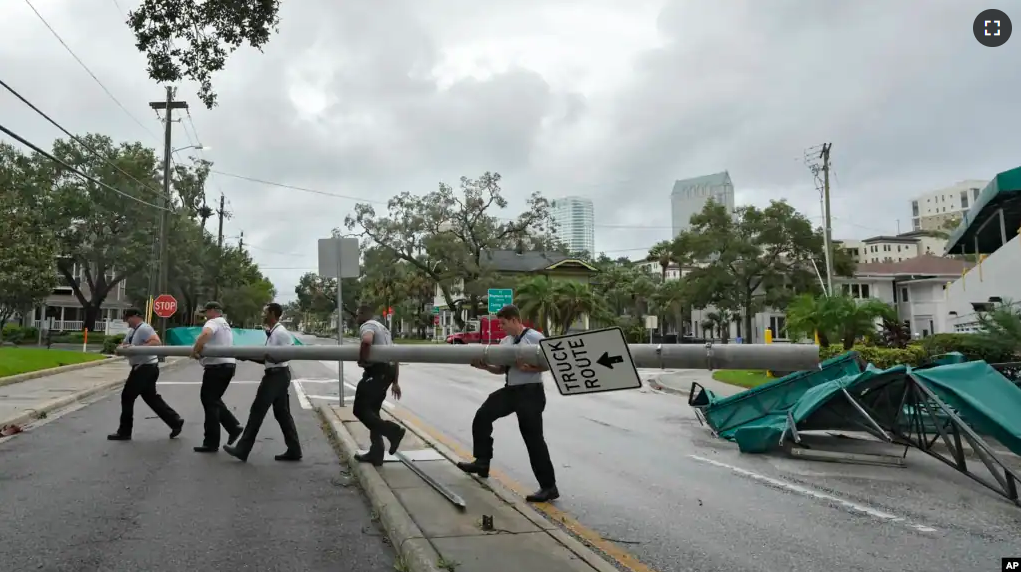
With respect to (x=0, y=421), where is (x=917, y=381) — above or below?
above

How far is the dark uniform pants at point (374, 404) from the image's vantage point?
7145mm

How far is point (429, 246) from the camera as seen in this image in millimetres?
51500

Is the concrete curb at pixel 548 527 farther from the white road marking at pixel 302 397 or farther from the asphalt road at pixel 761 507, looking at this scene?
the white road marking at pixel 302 397

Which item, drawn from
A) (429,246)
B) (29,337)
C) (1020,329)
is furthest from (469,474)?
(29,337)

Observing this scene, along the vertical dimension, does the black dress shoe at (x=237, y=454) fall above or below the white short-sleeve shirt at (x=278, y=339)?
below

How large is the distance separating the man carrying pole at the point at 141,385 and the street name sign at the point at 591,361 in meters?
6.45

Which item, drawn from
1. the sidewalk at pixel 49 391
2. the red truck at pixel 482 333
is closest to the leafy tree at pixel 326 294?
the red truck at pixel 482 333

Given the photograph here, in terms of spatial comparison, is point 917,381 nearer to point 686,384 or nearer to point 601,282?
point 686,384

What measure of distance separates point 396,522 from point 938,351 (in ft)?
56.3

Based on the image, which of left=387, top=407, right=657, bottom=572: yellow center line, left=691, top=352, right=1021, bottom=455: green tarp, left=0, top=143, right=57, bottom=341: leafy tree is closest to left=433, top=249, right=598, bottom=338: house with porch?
left=0, top=143, right=57, bottom=341: leafy tree

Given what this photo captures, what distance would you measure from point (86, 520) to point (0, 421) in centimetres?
634

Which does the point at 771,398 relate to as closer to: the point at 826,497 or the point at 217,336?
the point at 826,497

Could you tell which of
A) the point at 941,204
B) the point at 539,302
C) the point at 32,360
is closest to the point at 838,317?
the point at 32,360

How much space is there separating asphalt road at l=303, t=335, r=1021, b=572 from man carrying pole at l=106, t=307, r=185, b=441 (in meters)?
3.95
